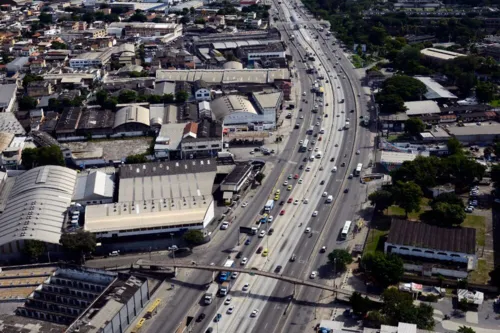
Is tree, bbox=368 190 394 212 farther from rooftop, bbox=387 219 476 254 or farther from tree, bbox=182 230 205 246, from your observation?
tree, bbox=182 230 205 246

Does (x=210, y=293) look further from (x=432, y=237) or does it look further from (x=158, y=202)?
(x=432, y=237)

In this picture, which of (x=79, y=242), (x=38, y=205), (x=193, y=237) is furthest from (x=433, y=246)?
(x=38, y=205)

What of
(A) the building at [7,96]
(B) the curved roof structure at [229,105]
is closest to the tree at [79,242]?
(B) the curved roof structure at [229,105]

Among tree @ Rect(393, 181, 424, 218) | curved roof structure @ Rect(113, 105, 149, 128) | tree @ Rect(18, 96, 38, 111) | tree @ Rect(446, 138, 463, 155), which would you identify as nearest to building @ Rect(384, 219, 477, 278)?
tree @ Rect(393, 181, 424, 218)

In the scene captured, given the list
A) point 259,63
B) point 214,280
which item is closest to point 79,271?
point 214,280

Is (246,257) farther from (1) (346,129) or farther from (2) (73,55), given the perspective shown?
(2) (73,55)

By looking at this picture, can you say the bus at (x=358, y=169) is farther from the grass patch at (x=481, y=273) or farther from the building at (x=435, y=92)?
the building at (x=435, y=92)
